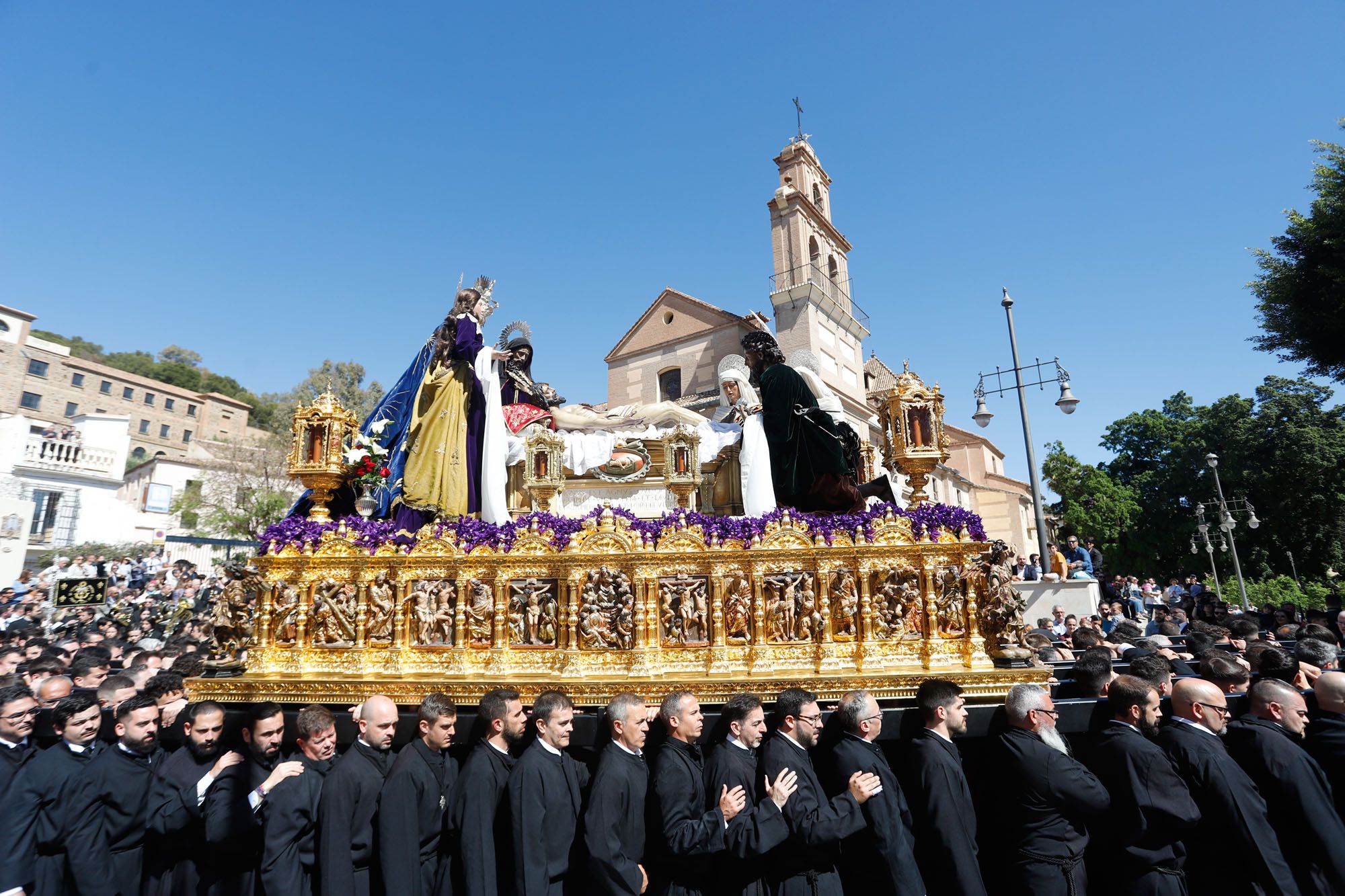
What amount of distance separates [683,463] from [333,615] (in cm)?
423

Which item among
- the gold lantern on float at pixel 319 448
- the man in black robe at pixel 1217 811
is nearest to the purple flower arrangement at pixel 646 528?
the gold lantern on float at pixel 319 448

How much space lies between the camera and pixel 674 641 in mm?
6359

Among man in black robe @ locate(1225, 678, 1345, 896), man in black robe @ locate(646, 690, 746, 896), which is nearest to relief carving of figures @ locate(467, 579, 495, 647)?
man in black robe @ locate(646, 690, 746, 896)

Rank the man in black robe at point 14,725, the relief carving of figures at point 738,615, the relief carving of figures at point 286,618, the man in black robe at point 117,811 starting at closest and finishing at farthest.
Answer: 1. the man in black robe at point 117,811
2. the man in black robe at point 14,725
3. the relief carving of figures at point 738,615
4. the relief carving of figures at point 286,618

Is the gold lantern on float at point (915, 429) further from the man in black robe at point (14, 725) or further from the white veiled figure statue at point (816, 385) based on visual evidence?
the man in black robe at point (14, 725)

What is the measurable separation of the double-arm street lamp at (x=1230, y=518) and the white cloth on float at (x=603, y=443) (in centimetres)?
1635

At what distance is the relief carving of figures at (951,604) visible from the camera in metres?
6.27

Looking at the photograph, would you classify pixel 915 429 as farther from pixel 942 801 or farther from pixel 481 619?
pixel 481 619

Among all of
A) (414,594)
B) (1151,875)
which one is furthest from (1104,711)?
(414,594)

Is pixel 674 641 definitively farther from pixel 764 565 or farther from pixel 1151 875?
pixel 1151 875

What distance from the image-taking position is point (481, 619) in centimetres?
672

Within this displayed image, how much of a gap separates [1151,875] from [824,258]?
36.3 m

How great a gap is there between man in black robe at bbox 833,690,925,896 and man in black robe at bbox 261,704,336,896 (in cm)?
354

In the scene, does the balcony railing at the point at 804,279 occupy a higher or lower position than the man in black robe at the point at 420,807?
higher
